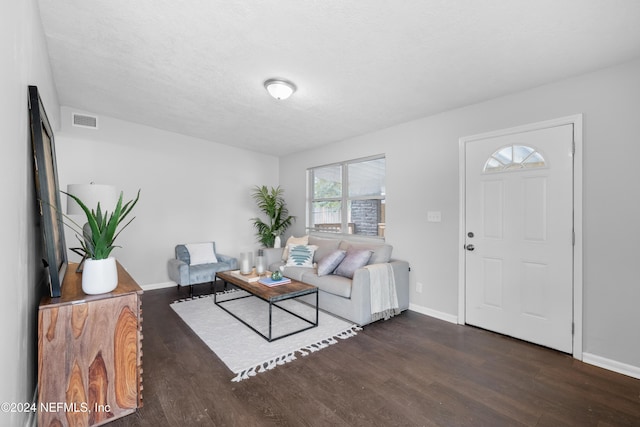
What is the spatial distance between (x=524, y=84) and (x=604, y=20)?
2.75ft

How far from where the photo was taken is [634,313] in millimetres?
2193

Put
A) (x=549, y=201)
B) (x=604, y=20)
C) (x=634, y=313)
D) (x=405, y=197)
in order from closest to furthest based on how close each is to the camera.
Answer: (x=604, y=20) → (x=634, y=313) → (x=549, y=201) → (x=405, y=197)

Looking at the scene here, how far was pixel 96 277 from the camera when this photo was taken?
5.50 feet

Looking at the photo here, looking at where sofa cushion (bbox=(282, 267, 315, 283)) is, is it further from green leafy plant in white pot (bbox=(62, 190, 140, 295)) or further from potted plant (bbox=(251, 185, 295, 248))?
green leafy plant in white pot (bbox=(62, 190, 140, 295))

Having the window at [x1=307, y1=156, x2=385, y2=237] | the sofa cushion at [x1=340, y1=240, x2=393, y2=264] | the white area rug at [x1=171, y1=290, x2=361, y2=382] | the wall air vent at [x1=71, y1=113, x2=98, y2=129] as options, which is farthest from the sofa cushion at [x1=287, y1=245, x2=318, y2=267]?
the wall air vent at [x1=71, y1=113, x2=98, y2=129]

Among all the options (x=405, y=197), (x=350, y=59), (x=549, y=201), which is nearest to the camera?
(x=350, y=59)

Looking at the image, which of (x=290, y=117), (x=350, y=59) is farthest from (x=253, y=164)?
(x=350, y=59)

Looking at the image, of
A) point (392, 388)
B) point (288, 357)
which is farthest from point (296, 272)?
point (392, 388)

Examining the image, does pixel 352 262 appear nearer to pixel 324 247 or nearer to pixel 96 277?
pixel 324 247

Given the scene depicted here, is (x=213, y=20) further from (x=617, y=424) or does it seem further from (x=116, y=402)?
(x=617, y=424)

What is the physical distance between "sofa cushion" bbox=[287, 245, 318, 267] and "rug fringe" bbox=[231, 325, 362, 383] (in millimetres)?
1313

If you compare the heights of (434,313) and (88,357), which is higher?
(88,357)

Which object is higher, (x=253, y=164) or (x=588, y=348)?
(x=253, y=164)

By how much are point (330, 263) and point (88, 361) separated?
2503 mm
